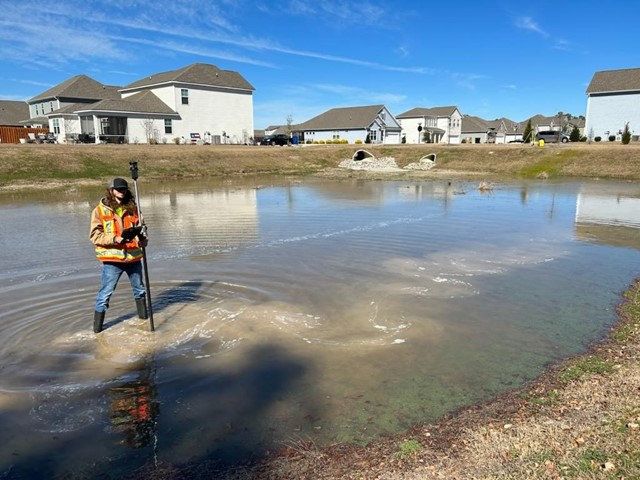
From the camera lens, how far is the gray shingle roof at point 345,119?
260 feet

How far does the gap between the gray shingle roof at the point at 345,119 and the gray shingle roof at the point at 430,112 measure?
1265cm

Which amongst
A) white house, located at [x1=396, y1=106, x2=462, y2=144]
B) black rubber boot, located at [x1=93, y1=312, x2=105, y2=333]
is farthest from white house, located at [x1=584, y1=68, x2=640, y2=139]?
black rubber boot, located at [x1=93, y1=312, x2=105, y2=333]

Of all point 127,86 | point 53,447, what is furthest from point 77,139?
point 53,447

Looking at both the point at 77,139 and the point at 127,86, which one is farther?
the point at 127,86

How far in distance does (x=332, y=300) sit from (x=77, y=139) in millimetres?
48466

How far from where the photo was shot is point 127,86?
6244 cm

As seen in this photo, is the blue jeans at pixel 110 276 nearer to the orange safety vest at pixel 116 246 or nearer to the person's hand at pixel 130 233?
the orange safety vest at pixel 116 246

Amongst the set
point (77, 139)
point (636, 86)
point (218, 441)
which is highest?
point (636, 86)

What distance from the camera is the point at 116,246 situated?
7.17 m

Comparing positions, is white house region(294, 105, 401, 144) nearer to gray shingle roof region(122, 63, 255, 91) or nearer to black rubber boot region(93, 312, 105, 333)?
gray shingle roof region(122, 63, 255, 91)

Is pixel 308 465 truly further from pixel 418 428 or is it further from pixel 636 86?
pixel 636 86

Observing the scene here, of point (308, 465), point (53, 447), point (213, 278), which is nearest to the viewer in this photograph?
point (308, 465)

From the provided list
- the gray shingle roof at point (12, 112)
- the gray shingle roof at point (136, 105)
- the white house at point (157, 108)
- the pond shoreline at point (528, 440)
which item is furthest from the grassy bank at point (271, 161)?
the gray shingle roof at point (12, 112)

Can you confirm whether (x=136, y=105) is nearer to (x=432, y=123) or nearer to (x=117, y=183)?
(x=117, y=183)
